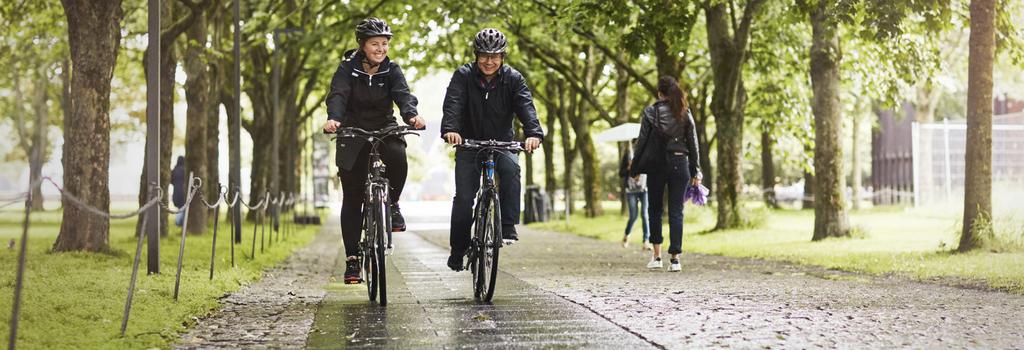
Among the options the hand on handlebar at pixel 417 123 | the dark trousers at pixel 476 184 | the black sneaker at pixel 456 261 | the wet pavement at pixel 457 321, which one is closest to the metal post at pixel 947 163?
the wet pavement at pixel 457 321

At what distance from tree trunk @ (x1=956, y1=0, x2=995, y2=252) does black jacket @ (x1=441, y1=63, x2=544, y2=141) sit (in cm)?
675

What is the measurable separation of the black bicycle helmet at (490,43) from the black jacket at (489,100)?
19 cm

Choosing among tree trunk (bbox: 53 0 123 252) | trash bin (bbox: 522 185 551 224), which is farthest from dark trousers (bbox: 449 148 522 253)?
trash bin (bbox: 522 185 551 224)

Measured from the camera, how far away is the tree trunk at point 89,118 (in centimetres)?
1326

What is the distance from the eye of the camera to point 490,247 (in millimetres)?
8164

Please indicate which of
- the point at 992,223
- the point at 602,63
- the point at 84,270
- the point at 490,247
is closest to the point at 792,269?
the point at 992,223

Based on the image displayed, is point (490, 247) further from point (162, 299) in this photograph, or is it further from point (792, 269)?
point (792, 269)

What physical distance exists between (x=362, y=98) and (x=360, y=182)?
627 mm

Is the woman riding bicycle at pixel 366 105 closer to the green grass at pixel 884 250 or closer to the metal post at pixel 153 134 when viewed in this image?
the metal post at pixel 153 134

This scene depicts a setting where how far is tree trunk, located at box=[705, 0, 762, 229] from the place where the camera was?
2042 cm

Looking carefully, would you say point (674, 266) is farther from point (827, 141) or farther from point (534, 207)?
point (534, 207)

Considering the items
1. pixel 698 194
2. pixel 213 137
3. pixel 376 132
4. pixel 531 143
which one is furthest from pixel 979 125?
pixel 213 137

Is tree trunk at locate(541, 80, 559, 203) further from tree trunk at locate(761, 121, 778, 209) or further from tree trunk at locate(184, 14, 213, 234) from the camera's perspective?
tree trunk at locate(184, 14, 213, 234)

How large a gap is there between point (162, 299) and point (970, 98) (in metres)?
9.08
